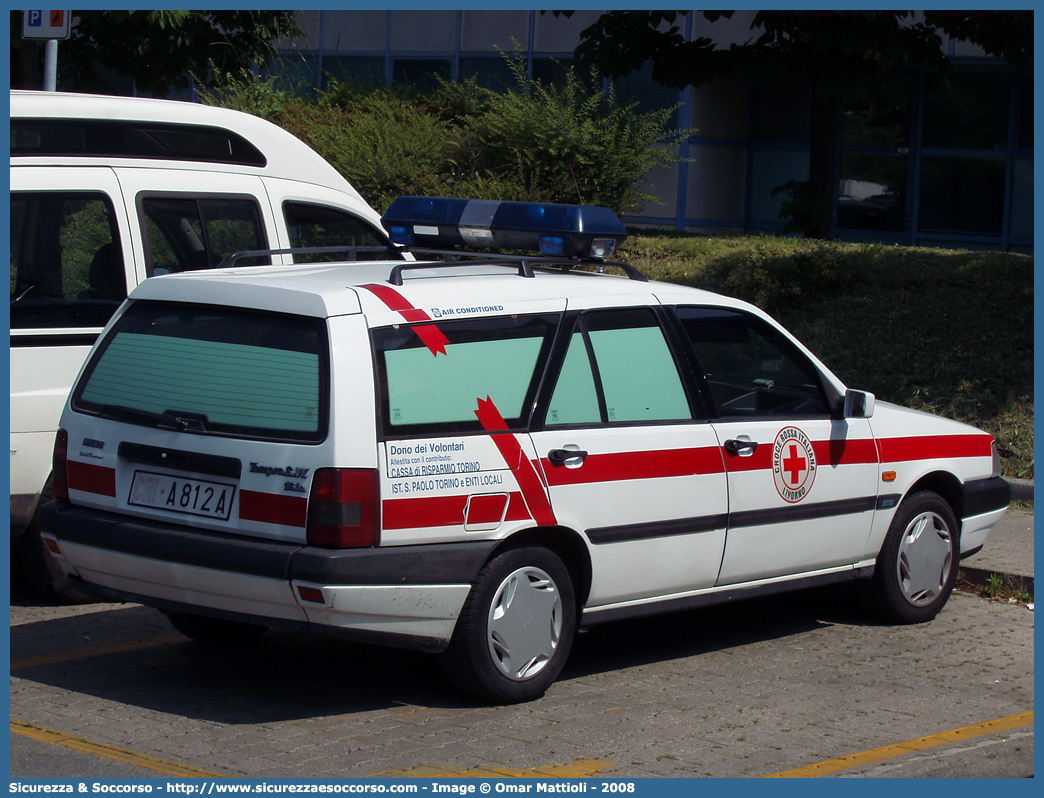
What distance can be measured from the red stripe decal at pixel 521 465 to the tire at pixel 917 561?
7.40ft

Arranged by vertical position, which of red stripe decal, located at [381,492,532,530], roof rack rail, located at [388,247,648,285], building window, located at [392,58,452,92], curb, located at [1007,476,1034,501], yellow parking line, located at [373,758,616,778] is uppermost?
building window, located at [392,58,452,92]

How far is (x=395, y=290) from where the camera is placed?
5.11m

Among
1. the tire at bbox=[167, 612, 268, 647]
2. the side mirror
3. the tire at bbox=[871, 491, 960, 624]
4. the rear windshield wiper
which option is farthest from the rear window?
the tire at bbox=[871, 491, 960, 624]

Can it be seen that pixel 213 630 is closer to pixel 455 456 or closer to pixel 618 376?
pixel 455 456

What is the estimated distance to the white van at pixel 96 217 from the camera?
650 cm

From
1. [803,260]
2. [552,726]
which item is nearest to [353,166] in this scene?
[803,260]

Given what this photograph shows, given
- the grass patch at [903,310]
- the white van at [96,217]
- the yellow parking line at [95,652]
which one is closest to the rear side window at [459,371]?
the yellow parking line at [95,652]

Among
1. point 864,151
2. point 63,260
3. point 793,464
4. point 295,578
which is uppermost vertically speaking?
point 864,151

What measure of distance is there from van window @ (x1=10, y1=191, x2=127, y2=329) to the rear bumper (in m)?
1.84

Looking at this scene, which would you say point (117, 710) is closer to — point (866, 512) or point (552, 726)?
point (552, 726)

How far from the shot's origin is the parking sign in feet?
32.8

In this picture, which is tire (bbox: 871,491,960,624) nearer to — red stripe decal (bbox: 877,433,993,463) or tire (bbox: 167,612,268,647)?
red stripe decal (bbox: 877,433,993,463)

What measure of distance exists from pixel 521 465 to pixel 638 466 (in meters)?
0.60

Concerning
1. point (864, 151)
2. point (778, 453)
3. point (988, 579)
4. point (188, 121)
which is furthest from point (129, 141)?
point (864, 151)
